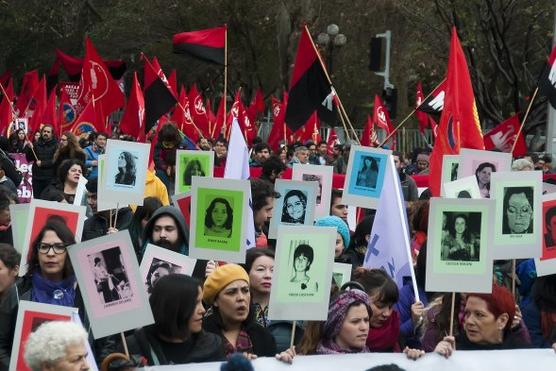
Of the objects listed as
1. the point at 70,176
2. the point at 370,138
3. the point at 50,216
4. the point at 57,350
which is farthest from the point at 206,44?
the point at 57,350

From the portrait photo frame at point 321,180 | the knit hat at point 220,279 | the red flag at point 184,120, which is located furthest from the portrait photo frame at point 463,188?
the red flag at point 184,120

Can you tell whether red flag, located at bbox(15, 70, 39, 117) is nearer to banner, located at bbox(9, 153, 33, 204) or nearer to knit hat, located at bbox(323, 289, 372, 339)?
banner, located at bbox(9, 153, 33, 204)

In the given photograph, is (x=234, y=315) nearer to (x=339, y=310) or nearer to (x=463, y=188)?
(x=339, y=310)

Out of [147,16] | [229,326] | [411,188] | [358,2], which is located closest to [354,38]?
[358,2]

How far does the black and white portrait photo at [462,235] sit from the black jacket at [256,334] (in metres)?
0.91

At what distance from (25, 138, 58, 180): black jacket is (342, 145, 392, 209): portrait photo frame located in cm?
604

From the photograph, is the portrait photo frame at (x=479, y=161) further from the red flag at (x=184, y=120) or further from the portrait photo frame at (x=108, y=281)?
the red flag at (x=184, y=120)

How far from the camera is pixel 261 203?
8.98 m

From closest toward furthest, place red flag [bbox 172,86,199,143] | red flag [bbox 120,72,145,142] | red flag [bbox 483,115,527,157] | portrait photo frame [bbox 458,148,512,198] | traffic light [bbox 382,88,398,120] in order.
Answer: portrait photo frame [bbox 458,148,512,198] → red flag [bbox 483,115,527,157] → red flag [bbox 120,72,145,142] → red flag [bbox 172,86,199,143] → traffic light [bbox 382,88,398,120]

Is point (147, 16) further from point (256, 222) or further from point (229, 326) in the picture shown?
point (229, 326)

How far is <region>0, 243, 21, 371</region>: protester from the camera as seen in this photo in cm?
614

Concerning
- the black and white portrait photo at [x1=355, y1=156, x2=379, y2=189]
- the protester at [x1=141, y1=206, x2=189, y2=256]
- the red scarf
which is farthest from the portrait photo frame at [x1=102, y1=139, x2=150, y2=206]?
the red scarf

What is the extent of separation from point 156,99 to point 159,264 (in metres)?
10.1

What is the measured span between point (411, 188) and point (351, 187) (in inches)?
76.4
